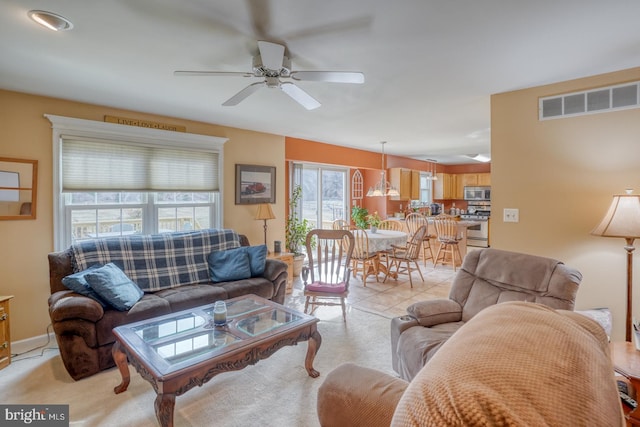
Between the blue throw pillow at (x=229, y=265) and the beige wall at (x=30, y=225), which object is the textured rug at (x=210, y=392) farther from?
the blue throw pillow at (x=229, y=265)

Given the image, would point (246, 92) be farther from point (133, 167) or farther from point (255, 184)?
point (255, 184)

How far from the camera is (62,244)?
3.19 metres

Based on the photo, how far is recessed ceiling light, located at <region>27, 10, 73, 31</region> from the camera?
1670 mm

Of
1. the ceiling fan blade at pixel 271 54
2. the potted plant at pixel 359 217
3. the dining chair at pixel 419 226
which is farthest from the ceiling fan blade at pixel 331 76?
the dining chair at pixel 419 226

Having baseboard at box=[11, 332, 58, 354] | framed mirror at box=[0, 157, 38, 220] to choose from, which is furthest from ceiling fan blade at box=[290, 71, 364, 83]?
baseboard at box=[11, 332, 58, 354]

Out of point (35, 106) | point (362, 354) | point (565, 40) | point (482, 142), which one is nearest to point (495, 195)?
point (565, 40)

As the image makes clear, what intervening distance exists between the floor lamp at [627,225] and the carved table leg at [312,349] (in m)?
2.14

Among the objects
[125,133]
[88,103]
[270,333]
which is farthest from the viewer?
[125,133]

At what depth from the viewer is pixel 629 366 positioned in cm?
157

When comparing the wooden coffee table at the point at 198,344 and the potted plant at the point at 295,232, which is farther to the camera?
the potted plant at the point at 295,232

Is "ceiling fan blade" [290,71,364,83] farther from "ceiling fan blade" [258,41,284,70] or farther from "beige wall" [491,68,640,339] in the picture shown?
"beige wall" [491,68,640,339]

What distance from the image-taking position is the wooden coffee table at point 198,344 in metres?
1.67

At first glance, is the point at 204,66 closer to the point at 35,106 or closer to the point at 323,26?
the point at 323,26

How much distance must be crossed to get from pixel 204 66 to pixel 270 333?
2.01 metres
